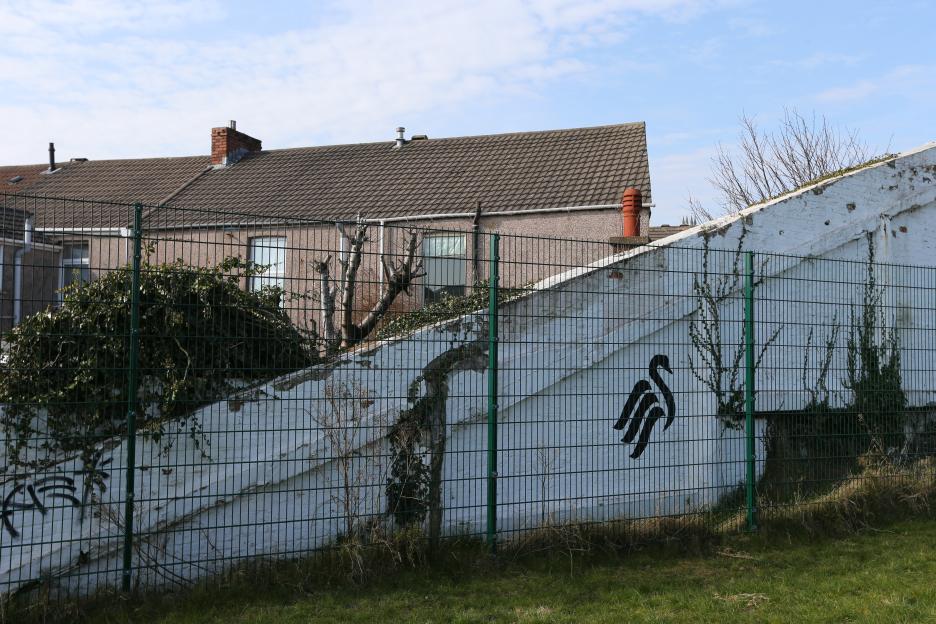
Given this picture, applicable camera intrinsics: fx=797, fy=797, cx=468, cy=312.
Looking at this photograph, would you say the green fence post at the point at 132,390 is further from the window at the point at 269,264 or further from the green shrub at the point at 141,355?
the window at the point at 269,264

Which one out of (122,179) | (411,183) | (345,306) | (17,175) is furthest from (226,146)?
(345,306)

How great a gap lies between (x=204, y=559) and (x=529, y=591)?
90.0 inches

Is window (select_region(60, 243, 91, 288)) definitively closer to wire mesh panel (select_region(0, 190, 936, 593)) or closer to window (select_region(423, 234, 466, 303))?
wire mesh panel (select_region(0, 190, 936, 593))

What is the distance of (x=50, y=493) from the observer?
529 cm

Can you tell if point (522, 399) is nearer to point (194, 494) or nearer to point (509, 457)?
point (509, 457)

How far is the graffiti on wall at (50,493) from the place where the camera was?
5.19 meters

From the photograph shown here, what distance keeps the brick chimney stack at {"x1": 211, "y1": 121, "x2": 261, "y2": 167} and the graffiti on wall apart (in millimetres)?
16958

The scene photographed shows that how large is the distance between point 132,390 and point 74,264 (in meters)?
0.99

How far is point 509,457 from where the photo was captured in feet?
21.6

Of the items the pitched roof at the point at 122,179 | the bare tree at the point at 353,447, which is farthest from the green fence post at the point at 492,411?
the pitched roof at the point at 122,179

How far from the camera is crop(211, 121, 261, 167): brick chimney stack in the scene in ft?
69.3

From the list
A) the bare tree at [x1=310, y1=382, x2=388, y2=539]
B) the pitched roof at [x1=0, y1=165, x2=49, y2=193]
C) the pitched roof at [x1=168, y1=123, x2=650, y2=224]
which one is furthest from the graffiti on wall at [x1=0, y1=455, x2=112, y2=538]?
the pitched roof at [x1=0, y1=165, x2=49, y2=193]

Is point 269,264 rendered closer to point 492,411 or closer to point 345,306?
point 345,306

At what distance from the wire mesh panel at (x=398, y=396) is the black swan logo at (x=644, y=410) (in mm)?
21
